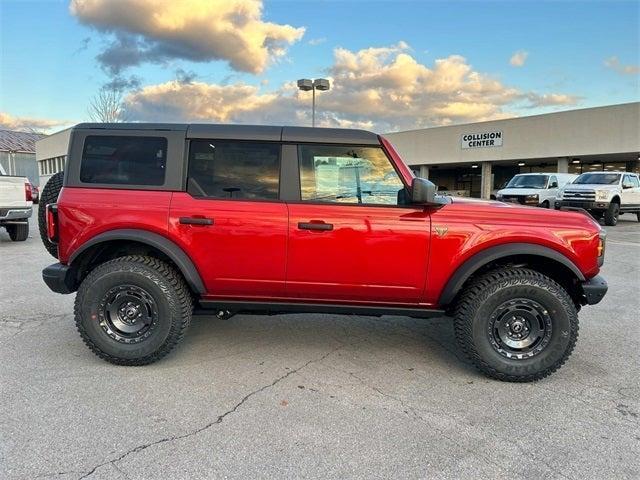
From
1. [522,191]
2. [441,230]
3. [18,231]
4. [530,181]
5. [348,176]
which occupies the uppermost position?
[530,181]

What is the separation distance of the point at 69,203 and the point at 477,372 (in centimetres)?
353

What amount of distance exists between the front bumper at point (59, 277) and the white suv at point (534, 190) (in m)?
16.4

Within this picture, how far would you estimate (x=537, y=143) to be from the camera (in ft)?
101

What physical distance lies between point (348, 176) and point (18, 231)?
1048cm

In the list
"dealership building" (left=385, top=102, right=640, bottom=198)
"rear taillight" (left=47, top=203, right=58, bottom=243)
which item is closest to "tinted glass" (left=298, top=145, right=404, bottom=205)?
"rear taillight" (left=47, top=203, right=58, bottom=243)

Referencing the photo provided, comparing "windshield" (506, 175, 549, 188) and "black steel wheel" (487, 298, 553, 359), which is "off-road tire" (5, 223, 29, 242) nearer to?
"black steel wheel" (487, 298, 553, 359)

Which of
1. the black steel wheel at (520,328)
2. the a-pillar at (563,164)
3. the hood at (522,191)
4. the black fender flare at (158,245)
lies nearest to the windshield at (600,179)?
the hood at (522,191)

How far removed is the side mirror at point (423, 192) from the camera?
3307 mm

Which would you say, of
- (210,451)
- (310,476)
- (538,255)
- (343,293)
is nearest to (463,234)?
(538,255)

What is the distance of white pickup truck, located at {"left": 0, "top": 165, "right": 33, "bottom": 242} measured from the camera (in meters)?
9.67

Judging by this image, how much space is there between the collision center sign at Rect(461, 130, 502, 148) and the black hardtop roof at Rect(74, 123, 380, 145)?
107ft

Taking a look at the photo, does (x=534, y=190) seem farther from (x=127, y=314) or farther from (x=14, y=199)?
(x=127, y=314)

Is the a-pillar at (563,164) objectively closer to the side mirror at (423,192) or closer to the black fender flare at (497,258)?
the black fender flare at (497,258)

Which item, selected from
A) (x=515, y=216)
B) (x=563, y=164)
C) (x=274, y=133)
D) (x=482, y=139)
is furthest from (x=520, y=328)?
(x=482, y=139)
